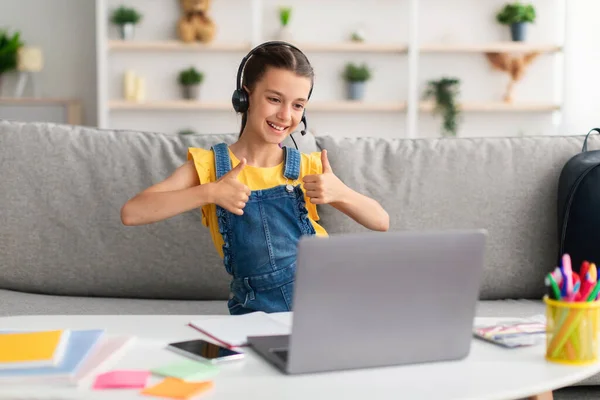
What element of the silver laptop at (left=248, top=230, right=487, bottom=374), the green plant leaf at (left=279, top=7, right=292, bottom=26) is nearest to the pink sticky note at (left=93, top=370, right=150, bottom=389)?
the silver laptop at (left=248, top=230, right=487, bottom=374)

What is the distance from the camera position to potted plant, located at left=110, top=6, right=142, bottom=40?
5344mm

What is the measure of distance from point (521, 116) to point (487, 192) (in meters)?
3.84

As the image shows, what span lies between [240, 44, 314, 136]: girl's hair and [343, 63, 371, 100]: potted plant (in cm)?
384

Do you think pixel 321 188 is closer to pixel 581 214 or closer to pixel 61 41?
pixel 581 214

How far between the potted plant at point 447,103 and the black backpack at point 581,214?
3.54m

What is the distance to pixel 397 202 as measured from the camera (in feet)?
7.06

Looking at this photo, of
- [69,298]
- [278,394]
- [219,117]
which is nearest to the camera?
[278,394]

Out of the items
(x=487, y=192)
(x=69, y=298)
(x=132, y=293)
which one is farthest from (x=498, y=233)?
(x=69, y=298)

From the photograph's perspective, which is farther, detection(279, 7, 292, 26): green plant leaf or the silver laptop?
detection(279, 7, 292, 26): green plant leaf

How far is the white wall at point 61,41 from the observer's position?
558 cm

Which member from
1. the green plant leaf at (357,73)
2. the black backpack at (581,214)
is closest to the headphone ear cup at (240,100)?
the black backpack at (581,214)

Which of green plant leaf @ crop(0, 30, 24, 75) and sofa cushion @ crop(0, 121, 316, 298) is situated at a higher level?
green plant leaf @ crop(0, 30, 24, 75)

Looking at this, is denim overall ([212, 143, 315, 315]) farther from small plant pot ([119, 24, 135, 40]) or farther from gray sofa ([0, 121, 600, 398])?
small plant pot ([119, 24, 135, 40])

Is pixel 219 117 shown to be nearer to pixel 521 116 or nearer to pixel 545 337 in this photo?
pixel 521 116
